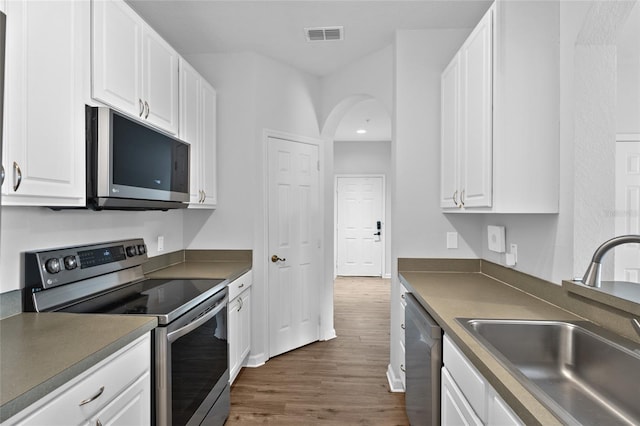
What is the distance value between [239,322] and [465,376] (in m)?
1.81

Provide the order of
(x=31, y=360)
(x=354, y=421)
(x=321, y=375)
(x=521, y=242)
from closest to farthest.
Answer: (x=31, y=360) < (x=521, y=242) < (x=354, y=421) < (x=321, y=375)

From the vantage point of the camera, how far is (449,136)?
92.9 inches

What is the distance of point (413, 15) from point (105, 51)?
6.40 ft

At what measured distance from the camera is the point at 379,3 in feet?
7.63

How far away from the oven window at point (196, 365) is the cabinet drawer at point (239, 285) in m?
0.31

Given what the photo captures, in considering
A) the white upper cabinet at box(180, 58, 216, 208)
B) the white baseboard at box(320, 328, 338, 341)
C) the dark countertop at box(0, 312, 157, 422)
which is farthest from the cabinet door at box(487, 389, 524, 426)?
the white baseboard at box(320, 328, 338, 341)

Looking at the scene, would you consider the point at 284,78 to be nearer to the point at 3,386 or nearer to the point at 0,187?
the point at 0,187

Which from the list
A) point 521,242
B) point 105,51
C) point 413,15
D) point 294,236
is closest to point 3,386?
point 105,51

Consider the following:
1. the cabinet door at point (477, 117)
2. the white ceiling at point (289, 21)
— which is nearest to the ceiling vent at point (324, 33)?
the white ceiling at point (289, 21)

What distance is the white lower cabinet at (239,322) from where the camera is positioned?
2.48 meters

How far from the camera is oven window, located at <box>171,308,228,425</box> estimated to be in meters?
1.56

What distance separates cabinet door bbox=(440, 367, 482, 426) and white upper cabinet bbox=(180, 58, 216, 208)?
6.51 ft

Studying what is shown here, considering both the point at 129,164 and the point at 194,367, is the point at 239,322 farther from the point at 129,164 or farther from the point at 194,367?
the point at 129,164

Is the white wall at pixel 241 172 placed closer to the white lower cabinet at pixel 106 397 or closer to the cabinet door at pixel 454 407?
the white lower cabinet at pixel 106 397
